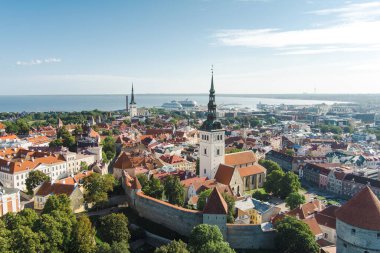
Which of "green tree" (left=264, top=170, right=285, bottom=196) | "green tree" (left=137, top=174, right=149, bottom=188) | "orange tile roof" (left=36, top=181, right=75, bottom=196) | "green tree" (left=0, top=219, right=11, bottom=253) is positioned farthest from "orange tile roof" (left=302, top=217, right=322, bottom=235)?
"green tree" (left=0, top=219, right=11, bottom=253)

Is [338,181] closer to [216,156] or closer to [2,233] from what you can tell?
[216,156]

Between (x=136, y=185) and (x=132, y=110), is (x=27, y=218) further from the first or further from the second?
(x=132, y=110)

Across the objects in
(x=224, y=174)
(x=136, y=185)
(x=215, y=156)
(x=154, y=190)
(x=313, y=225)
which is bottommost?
(x=313, y=225)

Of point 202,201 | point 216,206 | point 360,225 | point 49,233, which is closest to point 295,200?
point 202,201

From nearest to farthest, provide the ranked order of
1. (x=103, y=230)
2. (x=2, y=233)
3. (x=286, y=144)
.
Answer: (x=2, y=233) → (x=103, y=230) → (x=286, y=144)

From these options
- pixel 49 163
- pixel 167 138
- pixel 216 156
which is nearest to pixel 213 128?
pixel 216 156

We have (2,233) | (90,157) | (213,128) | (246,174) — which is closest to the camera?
(2,233)

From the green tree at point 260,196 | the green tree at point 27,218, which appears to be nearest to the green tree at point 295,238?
the green tree at point 260,196
